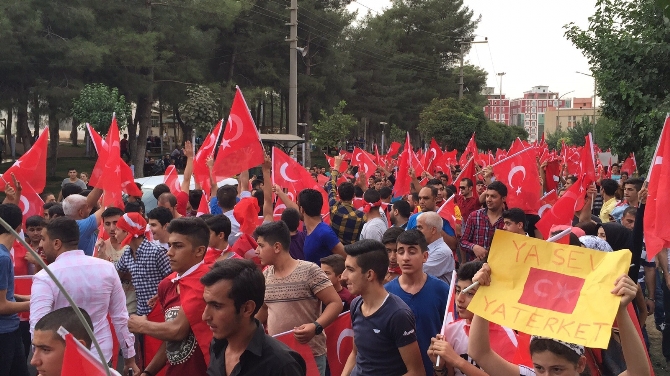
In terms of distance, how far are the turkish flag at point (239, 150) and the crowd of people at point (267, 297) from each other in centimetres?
125

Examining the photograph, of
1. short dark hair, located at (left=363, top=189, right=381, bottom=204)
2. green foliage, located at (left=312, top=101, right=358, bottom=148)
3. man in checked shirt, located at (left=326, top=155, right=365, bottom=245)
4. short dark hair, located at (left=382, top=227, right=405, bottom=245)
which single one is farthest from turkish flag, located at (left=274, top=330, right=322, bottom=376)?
green foliage, located at (left=312, top=101, right=358, bottom=148)

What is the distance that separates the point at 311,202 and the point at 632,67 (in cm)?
981

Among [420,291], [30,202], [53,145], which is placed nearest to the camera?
[420,291]

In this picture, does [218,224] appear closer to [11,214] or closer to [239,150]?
[11,214]

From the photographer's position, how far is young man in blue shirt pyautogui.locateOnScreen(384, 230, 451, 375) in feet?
15.6

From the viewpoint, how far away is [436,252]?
20.8 ft

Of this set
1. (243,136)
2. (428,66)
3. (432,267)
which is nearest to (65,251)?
(432,267)

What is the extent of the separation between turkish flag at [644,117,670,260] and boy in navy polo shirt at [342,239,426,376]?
2.26m

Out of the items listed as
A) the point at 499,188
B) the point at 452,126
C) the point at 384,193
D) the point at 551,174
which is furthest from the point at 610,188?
the point at 452,126

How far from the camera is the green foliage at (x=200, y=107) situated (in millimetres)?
34375

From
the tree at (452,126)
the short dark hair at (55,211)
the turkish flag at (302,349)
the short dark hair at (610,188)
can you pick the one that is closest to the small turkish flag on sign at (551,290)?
the turkish flag at (302,349)

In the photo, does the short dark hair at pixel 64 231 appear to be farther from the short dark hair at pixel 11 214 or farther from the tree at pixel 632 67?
the tree at pixel 632 67

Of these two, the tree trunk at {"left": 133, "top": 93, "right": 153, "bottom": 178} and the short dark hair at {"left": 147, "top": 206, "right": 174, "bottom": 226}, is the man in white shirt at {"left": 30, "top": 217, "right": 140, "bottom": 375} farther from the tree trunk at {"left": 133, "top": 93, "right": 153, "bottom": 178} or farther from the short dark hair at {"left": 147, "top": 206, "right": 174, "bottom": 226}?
the tree trunk at {"left": 133, "top": 93, "right": 153, "bottom": 178}

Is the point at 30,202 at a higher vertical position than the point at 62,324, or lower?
higher
